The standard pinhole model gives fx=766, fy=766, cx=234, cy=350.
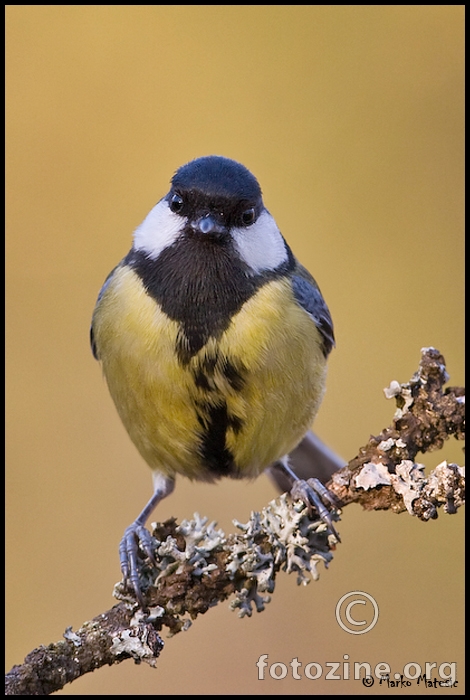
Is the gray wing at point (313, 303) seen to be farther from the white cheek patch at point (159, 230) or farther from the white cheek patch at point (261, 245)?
the white cheek patch at point (159, 230)

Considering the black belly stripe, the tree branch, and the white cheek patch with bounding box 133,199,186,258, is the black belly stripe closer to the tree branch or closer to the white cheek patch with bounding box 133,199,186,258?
the tree branch

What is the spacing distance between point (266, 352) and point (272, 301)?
18 centimetres

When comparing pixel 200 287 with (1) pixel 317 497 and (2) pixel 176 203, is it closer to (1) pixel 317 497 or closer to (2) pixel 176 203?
(2) pixel 176 203

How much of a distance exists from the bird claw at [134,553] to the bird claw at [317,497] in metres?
0.44

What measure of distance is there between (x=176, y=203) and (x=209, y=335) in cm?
45

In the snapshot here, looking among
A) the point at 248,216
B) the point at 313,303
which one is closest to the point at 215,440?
the point at 313,303

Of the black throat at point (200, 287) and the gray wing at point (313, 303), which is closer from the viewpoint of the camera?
the black throat at point (200, 287)

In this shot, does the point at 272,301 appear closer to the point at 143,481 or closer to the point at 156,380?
the point at 156,380

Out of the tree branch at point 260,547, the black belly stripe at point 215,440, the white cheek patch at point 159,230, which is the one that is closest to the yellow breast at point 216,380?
the black belly stripe at point 215,440

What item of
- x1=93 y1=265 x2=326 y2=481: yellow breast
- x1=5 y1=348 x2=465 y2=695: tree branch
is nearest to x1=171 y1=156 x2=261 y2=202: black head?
x1=93 y1=265 x2=326 y2=481: yellow breast

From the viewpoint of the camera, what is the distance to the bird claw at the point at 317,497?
2.00 metres

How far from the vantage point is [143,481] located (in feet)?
11.8

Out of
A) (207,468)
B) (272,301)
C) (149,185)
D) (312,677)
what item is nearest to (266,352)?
(272,301)

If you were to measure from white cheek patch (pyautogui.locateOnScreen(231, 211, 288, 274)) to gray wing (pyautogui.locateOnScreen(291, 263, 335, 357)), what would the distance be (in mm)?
101
